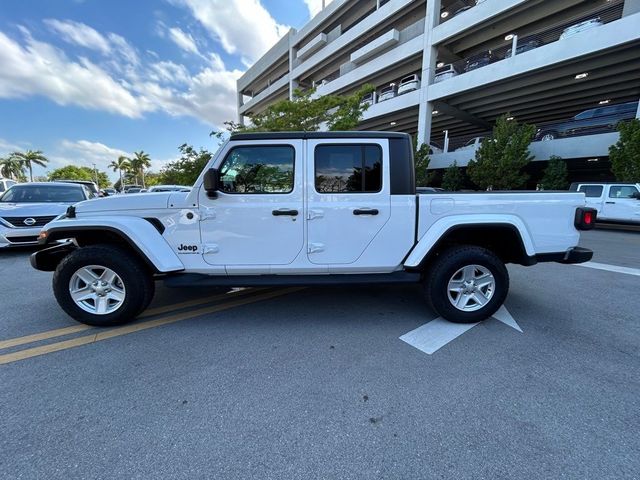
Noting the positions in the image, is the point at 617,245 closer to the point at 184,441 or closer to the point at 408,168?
the point at 408,168

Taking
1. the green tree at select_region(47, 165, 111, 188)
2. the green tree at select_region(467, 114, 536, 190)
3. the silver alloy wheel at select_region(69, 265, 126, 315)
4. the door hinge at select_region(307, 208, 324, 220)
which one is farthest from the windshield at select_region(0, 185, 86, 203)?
the green tree at select_region(47, 165, 111, 188)

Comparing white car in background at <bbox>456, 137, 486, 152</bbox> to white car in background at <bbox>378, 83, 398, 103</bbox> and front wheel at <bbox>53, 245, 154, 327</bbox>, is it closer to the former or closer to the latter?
white car in background at <bbox>378, 83, 398, 103</bbox>

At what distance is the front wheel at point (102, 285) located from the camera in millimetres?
2949

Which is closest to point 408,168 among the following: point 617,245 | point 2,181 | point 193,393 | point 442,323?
point 442,323

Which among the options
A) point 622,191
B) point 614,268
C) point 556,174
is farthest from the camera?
point 556,174

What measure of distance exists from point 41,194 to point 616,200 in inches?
723

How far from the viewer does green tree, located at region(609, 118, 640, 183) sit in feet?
37.2

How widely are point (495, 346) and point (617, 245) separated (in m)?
8.15

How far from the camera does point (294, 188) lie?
3.02 m

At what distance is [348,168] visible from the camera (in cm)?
310

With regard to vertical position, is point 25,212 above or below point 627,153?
below


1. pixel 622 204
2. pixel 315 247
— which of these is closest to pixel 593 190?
pixel 622 204

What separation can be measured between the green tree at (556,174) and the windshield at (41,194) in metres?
19.3

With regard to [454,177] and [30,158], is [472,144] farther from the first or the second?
[30,158]
